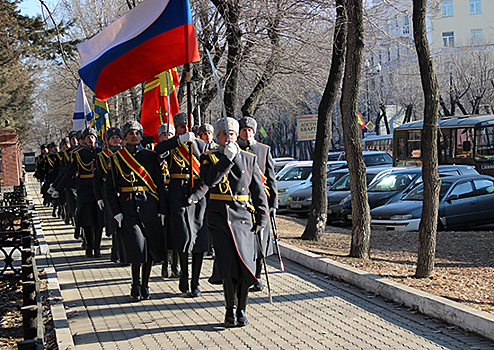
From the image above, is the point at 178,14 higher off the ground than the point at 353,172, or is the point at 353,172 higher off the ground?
the point at 178,14

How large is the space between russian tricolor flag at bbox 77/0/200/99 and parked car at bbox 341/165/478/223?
8503mm

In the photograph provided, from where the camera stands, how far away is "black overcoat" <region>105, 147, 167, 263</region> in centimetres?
690

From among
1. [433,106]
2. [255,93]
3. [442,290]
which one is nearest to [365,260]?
[442,290]

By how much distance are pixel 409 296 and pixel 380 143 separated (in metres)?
35.5

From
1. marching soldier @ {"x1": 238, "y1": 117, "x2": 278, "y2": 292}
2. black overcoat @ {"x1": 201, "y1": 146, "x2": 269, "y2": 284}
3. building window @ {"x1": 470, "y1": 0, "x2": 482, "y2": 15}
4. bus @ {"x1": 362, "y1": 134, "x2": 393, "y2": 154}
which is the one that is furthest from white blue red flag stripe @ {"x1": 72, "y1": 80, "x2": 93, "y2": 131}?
building window @ {"x1": 470, "y1": 0, "x2": 482, "y2": 15}

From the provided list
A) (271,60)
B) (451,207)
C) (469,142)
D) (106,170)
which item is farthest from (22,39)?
(469,142)

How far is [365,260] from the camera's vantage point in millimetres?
9062

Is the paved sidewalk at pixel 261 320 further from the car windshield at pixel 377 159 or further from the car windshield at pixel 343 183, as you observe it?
the car windshield at pixel 377 159

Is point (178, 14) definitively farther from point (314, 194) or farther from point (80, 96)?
point (80, 96)

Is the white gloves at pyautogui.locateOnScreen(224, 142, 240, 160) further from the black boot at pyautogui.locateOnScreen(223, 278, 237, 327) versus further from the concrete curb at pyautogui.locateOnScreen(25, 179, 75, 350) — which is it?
the concrete curb at pyautogui.locateOnScreen(25, 179, 75, 350)

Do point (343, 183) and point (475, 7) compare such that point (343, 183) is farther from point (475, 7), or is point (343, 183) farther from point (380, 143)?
point (475, 7)

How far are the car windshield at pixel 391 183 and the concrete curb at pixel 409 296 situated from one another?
6.89m

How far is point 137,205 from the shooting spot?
7086mm

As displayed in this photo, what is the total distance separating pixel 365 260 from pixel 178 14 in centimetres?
469
